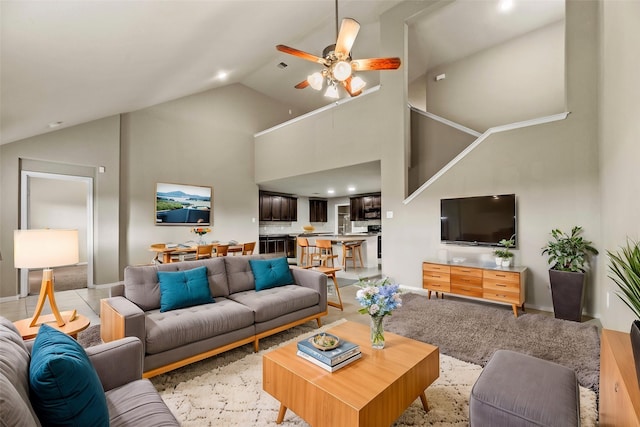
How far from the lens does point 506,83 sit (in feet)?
20.0

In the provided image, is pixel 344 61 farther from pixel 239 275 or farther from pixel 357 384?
pixel 357 384

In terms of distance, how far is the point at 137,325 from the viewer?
6.91 feet

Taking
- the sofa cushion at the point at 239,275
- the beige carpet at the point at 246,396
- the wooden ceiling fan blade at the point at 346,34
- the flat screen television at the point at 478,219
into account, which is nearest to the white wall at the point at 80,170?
the sofa cushion at the point at 239,275

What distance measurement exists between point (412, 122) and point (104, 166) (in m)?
6.05

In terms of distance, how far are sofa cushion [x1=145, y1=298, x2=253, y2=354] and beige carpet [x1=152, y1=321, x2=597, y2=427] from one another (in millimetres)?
286

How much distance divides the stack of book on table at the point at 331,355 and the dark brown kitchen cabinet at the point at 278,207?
7414 mm

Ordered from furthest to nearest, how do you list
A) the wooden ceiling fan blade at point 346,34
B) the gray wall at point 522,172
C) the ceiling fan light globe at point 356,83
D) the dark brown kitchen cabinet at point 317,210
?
the dark brown kitchen cabinet at point 317,210, the gray wall at point 522,172, the ceiling fan light globe at point 356,83, the wooden ceiling fan blade at point 346,34

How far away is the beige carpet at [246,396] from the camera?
6.03 feet

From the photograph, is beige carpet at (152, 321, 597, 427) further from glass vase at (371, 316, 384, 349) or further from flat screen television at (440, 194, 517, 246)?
flat screen television at (440, 194, 517, 246)

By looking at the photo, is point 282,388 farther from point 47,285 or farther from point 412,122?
point 412,122

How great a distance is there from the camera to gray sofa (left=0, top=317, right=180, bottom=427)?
0.80m

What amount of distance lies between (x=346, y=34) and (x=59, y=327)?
3474mm

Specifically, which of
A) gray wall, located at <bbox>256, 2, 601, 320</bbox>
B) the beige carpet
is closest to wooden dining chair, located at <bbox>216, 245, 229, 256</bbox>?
gray wall, located at <bbox>256, 2, 601, 320</bbox>

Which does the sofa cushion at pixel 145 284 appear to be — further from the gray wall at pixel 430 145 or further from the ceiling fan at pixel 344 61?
the gray wall at pixel 430 145
